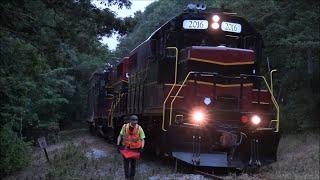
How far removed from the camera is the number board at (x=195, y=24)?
1277cm

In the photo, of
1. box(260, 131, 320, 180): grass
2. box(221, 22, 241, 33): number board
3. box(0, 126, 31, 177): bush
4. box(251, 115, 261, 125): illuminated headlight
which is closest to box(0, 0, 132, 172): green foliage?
box(221, 22, 241, 33): number board

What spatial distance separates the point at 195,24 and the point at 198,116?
7.78 feet

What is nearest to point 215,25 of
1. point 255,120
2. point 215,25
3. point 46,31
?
point 215,25

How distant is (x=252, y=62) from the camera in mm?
12875

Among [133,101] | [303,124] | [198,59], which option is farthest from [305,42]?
[198,59]

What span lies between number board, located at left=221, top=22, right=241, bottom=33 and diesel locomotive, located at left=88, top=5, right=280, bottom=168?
25mm

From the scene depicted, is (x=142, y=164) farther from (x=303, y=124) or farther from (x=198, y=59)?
(x=303, y=124)

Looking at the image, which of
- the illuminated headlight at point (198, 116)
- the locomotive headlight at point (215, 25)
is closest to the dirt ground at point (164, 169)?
the illuminated headlight at point (198, 116)

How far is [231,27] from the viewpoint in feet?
42.5

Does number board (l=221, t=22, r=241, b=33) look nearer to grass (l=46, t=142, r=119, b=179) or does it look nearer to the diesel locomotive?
the diesel locomotive

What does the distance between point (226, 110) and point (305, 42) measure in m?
9.39

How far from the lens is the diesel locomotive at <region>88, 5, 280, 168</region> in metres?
12.0

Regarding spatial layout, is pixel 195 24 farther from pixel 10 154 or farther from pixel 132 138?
pixel 10 154

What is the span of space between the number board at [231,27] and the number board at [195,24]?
455mm
